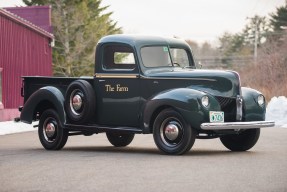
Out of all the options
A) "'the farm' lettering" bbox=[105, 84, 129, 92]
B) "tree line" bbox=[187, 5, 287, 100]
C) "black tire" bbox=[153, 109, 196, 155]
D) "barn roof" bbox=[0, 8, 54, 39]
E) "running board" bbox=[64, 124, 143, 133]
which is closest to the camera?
"black tire" bbox=[153, 109, 196, 155]

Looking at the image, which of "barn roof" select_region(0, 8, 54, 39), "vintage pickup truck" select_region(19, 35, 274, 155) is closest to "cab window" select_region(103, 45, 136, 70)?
"vintage pickup truck" select_region(19, 35, 274, 155)

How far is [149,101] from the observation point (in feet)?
44.2

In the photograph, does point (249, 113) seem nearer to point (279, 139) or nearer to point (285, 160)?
point (285, 160)

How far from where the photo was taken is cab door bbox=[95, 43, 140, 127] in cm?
1396

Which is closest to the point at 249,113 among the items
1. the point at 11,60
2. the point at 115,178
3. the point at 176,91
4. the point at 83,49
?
the point at 176,91

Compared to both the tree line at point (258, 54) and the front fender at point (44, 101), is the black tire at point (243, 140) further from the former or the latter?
the tree line at point (258, 54)

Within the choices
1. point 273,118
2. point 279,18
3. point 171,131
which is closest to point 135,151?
point 171,131

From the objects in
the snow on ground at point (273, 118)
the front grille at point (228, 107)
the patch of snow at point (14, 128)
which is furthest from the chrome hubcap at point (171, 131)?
the snow on ground at point (273, 118)

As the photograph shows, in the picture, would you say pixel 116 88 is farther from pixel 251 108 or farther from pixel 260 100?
pixel 260 100

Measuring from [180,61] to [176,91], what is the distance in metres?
2.08

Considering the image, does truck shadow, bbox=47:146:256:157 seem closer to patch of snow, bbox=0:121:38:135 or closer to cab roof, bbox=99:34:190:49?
cab roof, bbox=99:34:190:49

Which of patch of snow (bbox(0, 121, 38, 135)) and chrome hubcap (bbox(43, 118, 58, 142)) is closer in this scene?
chrome hubcap (bbox(43, 118, 58, 142))

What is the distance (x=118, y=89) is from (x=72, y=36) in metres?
45.0

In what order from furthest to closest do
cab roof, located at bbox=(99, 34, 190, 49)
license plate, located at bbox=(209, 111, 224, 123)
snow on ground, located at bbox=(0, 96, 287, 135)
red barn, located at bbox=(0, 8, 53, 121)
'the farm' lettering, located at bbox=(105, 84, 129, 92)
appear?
red barn, located at bbox=(0, 8, 53, 121) < snow on ground, located at bbox=(0, 96, 287, 135) < cab roof, located at bbox=(99, 34, 190, 49) < 'the farm' lettering, located at bbox=(105, 84, 129, 92) < license plate, located at bbox=(209, 111, 224, 123)
